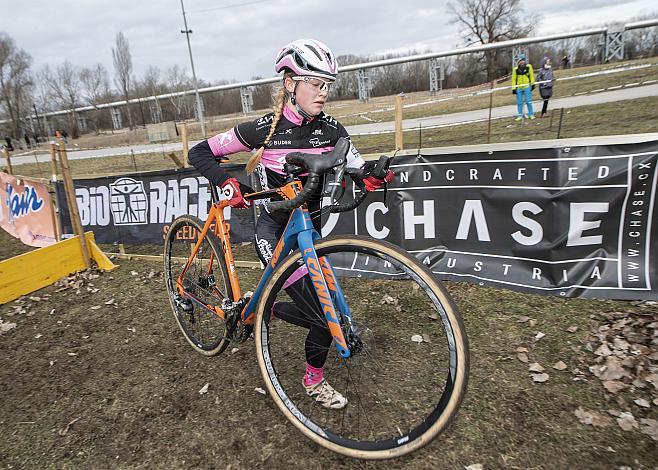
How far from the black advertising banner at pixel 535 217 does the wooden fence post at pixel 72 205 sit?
14.2ft

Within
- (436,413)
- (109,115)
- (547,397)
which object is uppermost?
(109,115)

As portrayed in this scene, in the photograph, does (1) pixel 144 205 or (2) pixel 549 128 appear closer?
(1) pixel 144 205

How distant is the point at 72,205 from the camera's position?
606 cm

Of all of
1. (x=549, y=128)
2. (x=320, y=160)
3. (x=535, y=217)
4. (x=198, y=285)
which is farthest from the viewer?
(x=549, y=128)

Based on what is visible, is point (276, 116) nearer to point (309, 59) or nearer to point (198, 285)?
point (309, 59)

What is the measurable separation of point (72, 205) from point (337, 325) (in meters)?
5.55

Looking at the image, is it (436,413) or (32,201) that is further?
(32,201)

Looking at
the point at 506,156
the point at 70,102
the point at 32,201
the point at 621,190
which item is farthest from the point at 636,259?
the point at 70,102

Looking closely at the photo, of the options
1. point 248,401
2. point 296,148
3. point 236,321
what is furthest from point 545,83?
point 248,401

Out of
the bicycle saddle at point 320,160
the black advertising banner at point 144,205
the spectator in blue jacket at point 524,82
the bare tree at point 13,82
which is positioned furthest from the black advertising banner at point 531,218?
the bare tree at point 13,82

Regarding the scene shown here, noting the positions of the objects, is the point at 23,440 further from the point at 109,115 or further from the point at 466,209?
the point at 109,115

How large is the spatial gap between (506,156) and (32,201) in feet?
30.8

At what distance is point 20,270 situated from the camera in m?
5.49

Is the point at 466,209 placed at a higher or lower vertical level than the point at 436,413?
higher
